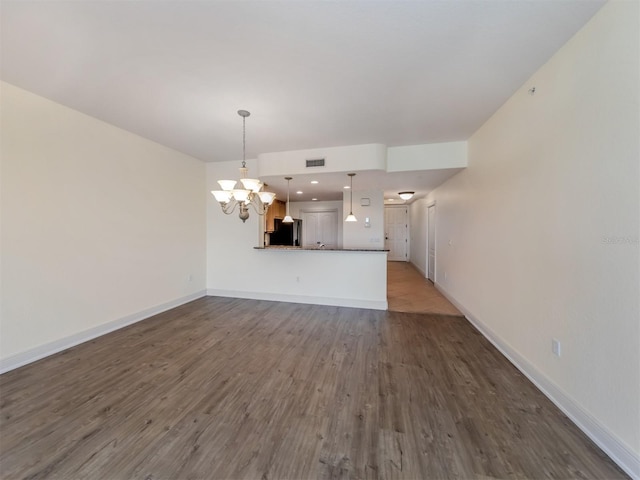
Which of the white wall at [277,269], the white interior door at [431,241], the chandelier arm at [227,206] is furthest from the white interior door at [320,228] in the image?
the chandelier arm at [227,206]

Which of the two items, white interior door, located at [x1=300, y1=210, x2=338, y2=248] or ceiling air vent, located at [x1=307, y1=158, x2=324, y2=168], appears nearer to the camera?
ceiling air vent, located at [x1=307, y1=158, x2=324, y2=168]

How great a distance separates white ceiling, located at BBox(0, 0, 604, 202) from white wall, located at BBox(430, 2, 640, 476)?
0.33m

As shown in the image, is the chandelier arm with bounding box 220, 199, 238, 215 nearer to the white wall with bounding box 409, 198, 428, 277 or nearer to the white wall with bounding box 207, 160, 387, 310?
the white wall with bounding box 207, 160, 387, 310

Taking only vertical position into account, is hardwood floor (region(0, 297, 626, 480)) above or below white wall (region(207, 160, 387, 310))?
below

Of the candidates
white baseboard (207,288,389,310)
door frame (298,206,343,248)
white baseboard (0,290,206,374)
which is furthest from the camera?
door frame (298,206,343,248)

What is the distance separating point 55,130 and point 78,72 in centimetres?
101

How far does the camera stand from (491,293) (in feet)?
10.3

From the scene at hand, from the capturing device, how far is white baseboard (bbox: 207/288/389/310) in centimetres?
450

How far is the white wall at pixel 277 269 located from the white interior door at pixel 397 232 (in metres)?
5.79

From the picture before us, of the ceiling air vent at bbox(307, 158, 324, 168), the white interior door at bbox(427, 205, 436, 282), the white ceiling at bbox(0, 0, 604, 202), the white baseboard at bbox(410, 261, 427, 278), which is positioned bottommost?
the white baseboard at bbox(410, 261, 427, 278)

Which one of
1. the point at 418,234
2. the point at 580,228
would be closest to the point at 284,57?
the point at 580,228

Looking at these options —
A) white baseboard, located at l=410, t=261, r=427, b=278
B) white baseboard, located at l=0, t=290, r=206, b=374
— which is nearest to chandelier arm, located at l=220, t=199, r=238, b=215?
white baseboard, located at l=0, t=290, r=206, b=374

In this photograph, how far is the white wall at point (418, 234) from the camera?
729 cm

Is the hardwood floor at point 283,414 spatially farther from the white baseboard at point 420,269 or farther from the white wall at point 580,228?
the white baseboard at point 420,269
